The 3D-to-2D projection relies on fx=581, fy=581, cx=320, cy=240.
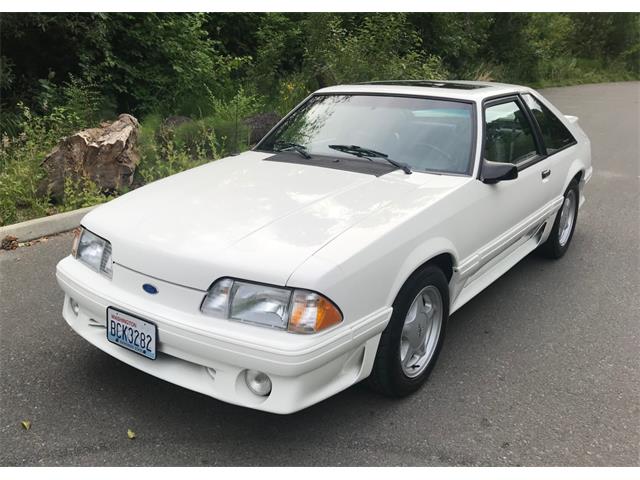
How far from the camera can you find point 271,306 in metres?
2.32

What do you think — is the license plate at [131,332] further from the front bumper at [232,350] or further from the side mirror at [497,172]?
the side mirror at [497,172]

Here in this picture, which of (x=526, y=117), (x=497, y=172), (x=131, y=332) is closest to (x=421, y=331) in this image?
(x=497, y=172)

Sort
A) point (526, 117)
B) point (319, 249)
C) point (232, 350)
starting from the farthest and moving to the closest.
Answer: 1. point (526, 117)
2. point (319, 249)
3. point (232, 350)

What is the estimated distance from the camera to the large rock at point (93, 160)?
565cm

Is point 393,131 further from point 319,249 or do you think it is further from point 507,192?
point 319,249

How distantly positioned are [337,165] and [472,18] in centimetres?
1670

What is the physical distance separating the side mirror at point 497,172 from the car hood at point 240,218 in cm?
32

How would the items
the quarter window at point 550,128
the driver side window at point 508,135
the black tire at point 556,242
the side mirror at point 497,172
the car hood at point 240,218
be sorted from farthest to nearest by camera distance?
the black tire at point 556,242, the quarter window at point 550,128, the driver side window at point 508,135, the side mirror at point 497,172, the car hood at point 240,218

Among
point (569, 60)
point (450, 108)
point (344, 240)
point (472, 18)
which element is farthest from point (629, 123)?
point (569, 60)

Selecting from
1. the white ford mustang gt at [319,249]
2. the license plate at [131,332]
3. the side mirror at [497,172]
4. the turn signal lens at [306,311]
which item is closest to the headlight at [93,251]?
the white ford mustang gt at [319,249]

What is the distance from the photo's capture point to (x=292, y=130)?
13.3 feet

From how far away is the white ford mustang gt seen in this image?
91.1 inches

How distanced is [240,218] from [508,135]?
2.10 metres
